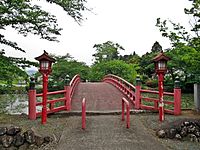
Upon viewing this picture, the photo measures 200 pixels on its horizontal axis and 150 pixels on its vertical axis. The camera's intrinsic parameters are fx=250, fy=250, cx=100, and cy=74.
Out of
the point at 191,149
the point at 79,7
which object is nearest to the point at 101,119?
the point at 191,149

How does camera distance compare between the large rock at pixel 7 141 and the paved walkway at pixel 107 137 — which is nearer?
the paved walkway at pixel 107 137

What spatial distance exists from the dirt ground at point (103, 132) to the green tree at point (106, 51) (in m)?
34.2

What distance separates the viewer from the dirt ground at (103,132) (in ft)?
21.5

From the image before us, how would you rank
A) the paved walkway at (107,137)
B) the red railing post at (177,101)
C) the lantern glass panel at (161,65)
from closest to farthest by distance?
1. the paved walkway at (107,137)
2. the lantern glass panel at (161,65)
3. the red railing post at (177,101)

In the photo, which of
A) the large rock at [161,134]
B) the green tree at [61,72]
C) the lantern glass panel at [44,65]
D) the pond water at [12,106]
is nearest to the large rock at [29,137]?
the lantern glass panel at [44,65]

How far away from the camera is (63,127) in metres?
8.08

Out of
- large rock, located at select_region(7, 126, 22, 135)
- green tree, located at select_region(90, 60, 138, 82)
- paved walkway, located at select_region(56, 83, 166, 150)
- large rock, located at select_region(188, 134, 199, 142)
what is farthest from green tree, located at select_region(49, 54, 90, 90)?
large rock, located at select_region(188, 134, 199, 142)

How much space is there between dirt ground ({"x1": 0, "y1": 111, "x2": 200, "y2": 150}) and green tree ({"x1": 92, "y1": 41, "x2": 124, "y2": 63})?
34213 mm

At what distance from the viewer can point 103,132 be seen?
748 cm

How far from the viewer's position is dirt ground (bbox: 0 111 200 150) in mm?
6559

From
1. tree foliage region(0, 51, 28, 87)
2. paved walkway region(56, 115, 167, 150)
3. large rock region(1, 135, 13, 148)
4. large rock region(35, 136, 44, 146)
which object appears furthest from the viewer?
tree foliage region(0, 51, 28, 87)

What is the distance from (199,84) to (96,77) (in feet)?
76.6

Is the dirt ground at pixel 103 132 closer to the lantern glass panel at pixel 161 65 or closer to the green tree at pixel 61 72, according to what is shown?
the lantern glass panel at pixel 161 65

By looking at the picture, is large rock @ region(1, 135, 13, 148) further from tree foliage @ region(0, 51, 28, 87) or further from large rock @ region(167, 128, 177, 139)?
large rock @ region(167, 128, 177, 139)
